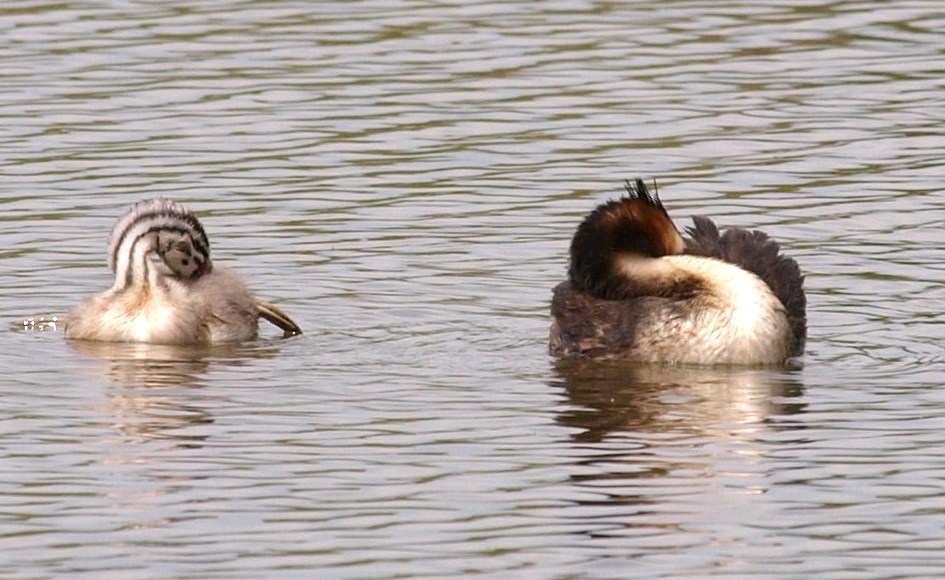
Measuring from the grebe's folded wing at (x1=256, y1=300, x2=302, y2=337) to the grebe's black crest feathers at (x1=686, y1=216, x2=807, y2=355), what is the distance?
2053mm

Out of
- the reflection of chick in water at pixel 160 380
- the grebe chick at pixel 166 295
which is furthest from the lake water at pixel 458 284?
the grebe chick at pixel 166 295

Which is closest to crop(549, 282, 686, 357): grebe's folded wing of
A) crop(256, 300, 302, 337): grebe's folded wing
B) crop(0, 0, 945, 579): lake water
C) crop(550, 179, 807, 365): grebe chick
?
crop(550, 179, 807, 365): grebe chick

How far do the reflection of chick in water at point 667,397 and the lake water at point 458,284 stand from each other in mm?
32

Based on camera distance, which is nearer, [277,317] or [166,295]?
[277,317]

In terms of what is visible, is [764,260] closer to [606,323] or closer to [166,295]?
[606,323]

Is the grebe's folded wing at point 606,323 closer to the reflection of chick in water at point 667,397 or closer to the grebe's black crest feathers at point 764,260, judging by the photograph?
the reflection of chick in water at point 667,397

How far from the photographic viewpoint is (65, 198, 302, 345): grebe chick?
44.4ft

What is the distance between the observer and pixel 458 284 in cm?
1422

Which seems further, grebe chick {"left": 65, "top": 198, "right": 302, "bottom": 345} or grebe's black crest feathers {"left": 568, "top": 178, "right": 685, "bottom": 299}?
grebe chick {"left": 65, "top": 198, "right": 302, "bottom": 345}

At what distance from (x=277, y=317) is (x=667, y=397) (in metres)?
2.52

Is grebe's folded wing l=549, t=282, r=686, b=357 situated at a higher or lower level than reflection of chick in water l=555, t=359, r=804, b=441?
higher

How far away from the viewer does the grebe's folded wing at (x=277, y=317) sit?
13.5 m

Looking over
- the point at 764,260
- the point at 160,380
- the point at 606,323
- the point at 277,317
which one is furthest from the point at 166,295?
the point at 764,260

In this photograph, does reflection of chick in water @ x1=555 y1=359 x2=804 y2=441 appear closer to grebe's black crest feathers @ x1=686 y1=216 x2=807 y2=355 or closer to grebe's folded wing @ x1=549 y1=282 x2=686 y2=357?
grebe's folded wing @ x1=549 y1=282 x2=686 y2=357
